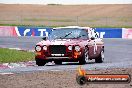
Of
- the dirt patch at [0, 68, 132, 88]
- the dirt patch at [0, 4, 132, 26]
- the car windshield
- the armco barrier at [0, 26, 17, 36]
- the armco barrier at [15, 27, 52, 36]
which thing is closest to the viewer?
the dirt patch at [0, 68, 132, 88]

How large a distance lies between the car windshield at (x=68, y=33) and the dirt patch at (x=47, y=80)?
13.2 ft

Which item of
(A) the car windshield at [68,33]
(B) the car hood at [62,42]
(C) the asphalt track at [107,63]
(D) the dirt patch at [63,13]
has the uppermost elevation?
(D) the dirt patch at [63,13]

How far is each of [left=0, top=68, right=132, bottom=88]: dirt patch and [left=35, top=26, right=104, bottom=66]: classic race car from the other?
2.95 m

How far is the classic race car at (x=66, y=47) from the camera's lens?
21156 mm

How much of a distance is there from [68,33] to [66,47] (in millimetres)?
1328

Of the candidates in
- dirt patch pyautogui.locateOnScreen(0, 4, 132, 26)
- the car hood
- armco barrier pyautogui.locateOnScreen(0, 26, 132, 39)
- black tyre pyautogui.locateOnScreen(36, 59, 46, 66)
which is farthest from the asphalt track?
dirt patch pyautogui.locateOnScreen(0, 4, 132, 26)

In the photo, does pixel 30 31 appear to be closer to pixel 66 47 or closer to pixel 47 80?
pixel 66 47

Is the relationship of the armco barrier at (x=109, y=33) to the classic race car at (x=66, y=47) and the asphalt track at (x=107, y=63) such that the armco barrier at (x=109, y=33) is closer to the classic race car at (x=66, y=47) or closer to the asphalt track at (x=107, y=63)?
the asphalt track at (x=107, y=63)

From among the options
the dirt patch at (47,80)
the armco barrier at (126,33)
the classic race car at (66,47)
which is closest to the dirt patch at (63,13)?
the armco barrier at (126,33)

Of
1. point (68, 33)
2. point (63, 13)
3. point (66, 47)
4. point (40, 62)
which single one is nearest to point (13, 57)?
point (40, 62)

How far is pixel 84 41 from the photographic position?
21984 millimetres

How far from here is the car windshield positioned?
22188mm

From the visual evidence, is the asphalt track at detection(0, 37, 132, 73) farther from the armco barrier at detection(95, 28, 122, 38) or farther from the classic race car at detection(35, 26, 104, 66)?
the armco barrier at detection(95, 28, 122, 38)

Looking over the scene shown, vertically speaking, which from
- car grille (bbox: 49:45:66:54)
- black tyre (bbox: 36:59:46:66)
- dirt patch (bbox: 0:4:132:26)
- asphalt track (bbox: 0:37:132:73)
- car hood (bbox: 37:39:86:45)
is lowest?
asphalt track (bbox: 0:37:132:73)
